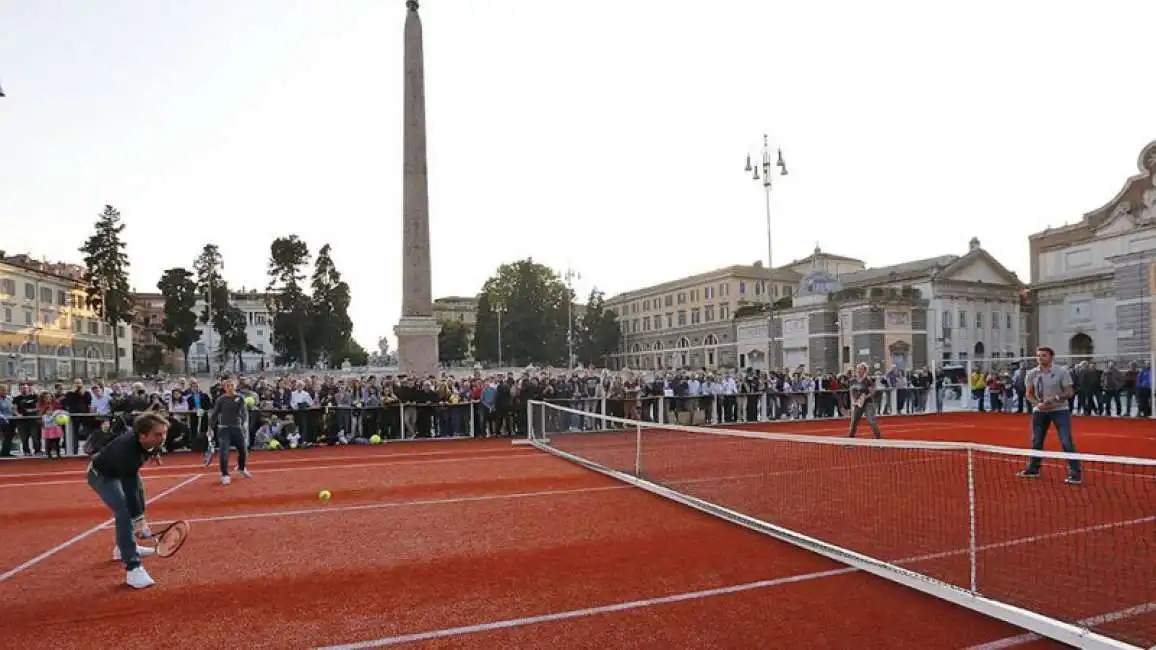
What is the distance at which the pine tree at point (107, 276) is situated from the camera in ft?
251

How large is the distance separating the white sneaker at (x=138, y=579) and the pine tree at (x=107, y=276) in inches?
3210

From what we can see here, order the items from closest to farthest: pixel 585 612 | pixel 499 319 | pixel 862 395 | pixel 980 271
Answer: pixel 585 612
pixel 862 395
pixel 980 271
pixel 499 319

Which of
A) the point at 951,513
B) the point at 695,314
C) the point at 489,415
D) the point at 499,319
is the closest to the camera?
the point at 951,513

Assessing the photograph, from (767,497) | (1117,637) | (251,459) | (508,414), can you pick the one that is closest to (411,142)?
(508,414)

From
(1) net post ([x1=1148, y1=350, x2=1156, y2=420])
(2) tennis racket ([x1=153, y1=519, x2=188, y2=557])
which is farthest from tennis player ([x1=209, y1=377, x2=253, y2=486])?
(1) net post ([x1=1148, y1=350, x2=1156, y2=420])

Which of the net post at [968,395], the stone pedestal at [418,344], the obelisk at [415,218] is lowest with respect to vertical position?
the net post at [968,395]

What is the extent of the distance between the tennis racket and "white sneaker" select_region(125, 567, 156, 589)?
0.27 meters

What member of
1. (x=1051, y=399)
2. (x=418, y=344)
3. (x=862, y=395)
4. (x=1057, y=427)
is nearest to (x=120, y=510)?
(x=1051, y=399)

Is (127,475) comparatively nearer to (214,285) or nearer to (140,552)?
(140,552)

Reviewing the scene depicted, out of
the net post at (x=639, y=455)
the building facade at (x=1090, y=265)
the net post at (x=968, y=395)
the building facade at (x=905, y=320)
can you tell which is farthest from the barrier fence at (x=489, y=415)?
the building facade at (x=1090, y=265)

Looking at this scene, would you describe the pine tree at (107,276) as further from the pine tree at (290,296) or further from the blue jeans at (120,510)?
the blue jeans at (120,510)

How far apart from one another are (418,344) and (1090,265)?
7215 centimetres

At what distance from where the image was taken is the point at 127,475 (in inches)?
281

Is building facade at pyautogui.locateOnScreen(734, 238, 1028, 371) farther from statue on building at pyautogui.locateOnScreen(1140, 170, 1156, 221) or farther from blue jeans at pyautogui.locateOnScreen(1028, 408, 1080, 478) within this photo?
blue jeans at pyautogui.locateOnScreen(1028, 408, 1080, 478)
